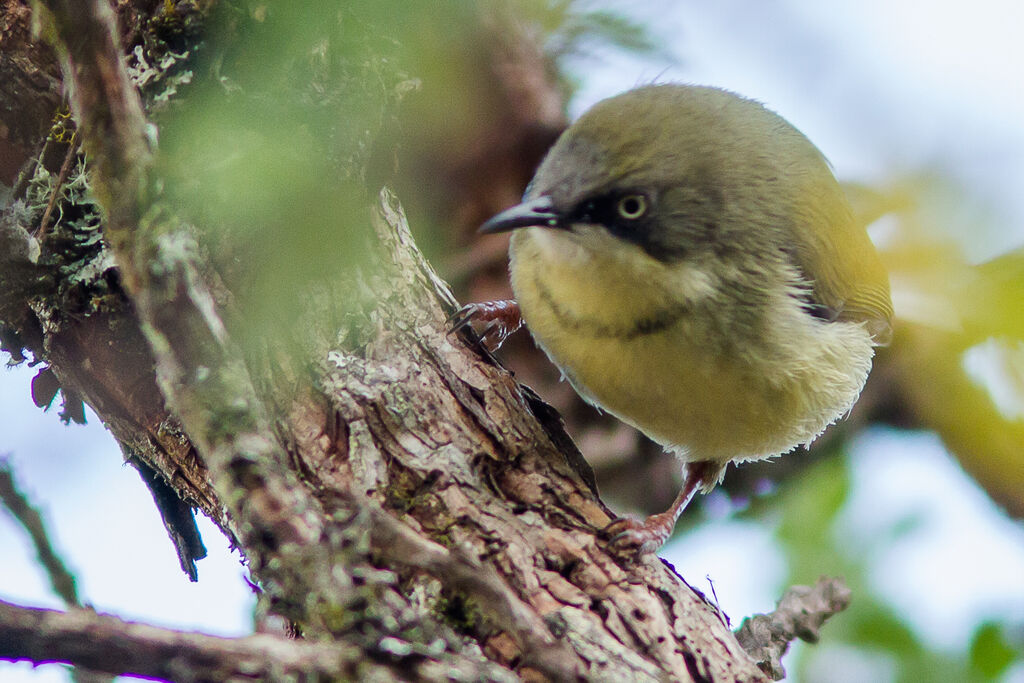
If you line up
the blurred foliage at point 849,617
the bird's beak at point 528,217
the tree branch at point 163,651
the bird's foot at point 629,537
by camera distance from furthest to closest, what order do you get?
the blurred foliage at point 849,617, the bird's beak at point 528,217, the bird's foot at point 629,537, the tree branch at point 163,651

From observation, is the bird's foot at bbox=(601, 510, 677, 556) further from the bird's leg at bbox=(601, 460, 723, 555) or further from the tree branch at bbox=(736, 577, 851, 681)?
the tree branch at bbox=(736, 577, 851, 681)

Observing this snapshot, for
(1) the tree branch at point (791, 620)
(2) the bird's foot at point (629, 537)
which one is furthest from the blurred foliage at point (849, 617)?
(2) the bird's foot at point (629, 537)

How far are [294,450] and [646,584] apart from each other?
1019 millimetres

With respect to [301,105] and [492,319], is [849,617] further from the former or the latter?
[301,105]

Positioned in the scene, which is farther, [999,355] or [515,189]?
[515,189]

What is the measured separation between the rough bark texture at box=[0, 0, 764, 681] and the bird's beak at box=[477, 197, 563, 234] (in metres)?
0.29

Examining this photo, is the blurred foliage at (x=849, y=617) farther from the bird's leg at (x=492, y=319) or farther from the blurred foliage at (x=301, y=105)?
the blurred foliage at (x=301, y=105)

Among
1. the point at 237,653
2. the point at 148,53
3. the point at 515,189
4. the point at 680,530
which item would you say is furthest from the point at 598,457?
the point at 237,653

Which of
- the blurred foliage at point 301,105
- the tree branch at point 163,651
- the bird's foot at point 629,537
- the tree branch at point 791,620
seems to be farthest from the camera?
the tree branch at point 791,620

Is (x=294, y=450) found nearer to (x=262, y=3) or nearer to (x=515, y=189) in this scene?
(x=262, y=3)

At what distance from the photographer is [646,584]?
8.36ft

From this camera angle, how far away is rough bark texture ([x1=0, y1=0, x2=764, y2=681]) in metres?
1.66

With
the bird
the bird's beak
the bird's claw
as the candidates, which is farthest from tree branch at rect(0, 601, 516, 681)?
the bird's beak

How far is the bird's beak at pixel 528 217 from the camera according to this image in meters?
3.08
